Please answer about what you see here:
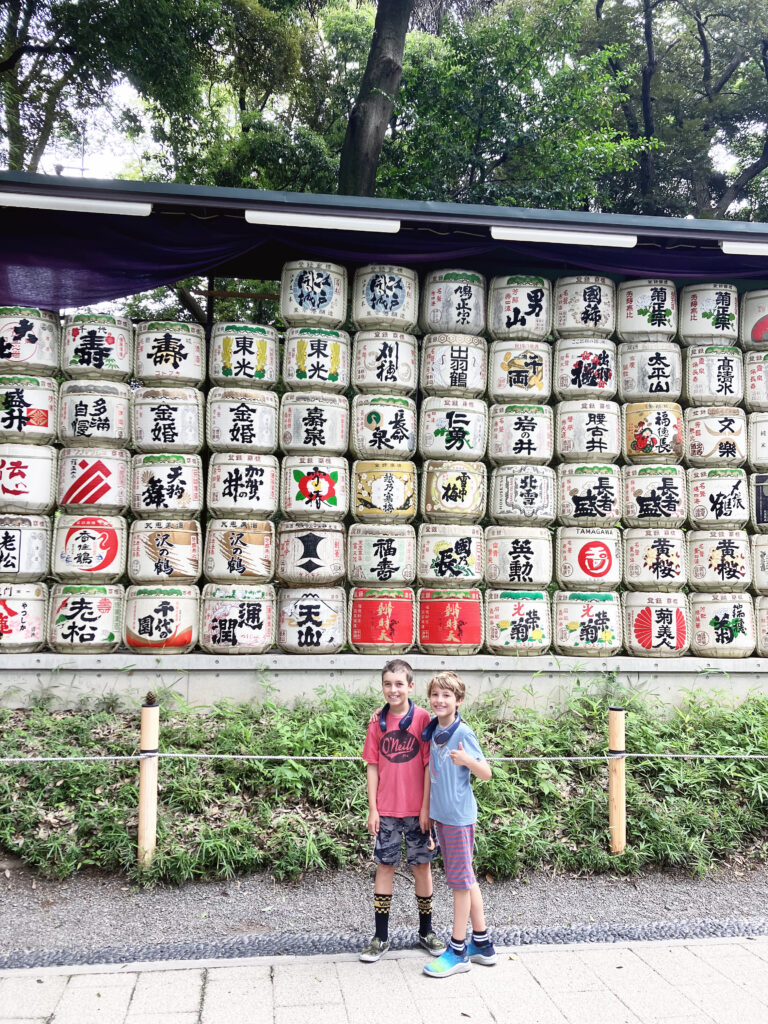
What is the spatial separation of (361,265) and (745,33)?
48.8ft

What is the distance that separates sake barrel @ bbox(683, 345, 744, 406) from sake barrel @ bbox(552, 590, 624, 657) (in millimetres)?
1937

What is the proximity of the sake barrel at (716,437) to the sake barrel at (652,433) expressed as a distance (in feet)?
0.45

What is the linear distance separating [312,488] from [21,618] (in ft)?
7.92

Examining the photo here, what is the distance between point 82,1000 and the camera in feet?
11.1

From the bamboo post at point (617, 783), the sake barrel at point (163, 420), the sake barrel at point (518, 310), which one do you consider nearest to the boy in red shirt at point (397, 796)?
the bamboo post at point (617, 783)

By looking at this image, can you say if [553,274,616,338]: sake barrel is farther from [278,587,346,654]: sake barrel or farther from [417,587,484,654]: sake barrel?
[278,587,346,654]: sake barrel

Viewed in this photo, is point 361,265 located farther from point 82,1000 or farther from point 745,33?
point 745,33

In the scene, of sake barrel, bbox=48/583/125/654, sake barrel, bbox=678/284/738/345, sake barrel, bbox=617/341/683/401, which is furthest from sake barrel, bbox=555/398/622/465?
sake barrel, bbox=48/583/125/654

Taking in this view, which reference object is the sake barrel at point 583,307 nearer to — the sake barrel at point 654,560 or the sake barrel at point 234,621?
the sake barrel at point 654,560

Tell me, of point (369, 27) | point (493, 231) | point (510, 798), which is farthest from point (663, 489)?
point (369, 27)

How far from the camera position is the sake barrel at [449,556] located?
6586mm

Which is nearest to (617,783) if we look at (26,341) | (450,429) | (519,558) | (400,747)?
(400,747)

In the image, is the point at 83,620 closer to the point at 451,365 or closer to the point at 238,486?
the point at 238,486

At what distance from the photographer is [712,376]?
7020 millimetres
